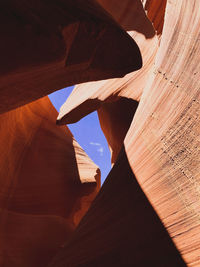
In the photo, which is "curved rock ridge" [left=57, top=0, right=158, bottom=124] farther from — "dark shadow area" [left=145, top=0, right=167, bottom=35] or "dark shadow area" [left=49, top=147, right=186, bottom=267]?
"dark shadow area" [left=49, top=147, right=186, bottom=267]

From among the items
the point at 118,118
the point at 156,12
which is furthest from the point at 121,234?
the point at 156,12

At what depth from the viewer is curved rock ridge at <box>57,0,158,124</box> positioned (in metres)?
2.96

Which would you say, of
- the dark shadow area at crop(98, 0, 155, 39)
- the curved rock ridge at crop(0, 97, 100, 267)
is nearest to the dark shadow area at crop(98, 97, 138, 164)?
the curved rock ridge at crop(0, 97, 100, 267)

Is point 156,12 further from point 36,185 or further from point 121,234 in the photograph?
point 121,234

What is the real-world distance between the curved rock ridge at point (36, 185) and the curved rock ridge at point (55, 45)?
1504mm

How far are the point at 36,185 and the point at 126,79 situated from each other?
1.84m

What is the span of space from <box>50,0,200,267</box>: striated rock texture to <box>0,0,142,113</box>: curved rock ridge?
0.36 meters

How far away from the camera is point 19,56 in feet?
4.27

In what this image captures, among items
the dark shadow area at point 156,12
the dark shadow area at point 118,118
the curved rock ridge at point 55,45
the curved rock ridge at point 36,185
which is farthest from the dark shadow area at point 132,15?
the curved rock ridge at point 36,185

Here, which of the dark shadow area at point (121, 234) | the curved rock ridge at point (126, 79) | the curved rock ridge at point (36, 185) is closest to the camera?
the dark shadow area at point (121, 234)

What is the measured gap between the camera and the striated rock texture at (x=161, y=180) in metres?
1.46

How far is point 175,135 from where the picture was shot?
160 cm

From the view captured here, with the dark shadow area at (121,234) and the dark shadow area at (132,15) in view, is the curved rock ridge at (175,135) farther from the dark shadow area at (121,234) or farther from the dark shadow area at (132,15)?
the dark shadow area at (132,15)

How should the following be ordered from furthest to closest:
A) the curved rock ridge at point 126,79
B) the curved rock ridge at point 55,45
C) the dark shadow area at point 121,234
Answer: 1. the curved rock ridge at point 126,79
2. the dark shadow area at point 121,234
3. the curved rock ridge at point 55,45
